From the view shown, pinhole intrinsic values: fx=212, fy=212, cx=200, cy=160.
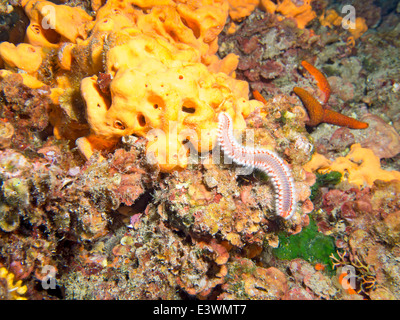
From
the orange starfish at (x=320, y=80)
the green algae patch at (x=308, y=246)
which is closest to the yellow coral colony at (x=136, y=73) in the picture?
the green algae patch at (x=308, y=246)

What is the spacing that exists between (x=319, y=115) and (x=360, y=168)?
5.76ft

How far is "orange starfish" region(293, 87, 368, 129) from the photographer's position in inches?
224

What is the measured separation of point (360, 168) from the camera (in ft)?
18.4

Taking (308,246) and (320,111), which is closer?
(308,246)

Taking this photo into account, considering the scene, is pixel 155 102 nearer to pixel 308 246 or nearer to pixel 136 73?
pixel 136 73

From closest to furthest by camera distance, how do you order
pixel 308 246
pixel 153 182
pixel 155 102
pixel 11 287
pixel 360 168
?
pixel 11 287 → pixel 155 102 → pixel 153 182 → pixel 308 246 → pixel 360 168

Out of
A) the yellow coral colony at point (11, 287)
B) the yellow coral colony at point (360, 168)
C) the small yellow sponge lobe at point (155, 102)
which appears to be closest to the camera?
the yellow coral colony at point (11, 287)

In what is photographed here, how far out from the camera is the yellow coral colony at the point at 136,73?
10.2 ft

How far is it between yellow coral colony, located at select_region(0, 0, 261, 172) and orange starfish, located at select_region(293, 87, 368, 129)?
7.46 ft

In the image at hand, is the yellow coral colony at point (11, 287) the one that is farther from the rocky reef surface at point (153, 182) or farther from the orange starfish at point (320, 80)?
the orange starfish at point (320, 80)

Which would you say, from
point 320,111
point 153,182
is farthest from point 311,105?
point 153,182

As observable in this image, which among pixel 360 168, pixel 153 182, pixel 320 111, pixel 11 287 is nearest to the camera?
pixel 11 287

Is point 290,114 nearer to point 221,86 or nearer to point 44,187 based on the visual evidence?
point 221,86

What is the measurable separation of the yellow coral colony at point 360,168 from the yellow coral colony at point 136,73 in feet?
9.82
